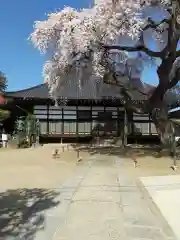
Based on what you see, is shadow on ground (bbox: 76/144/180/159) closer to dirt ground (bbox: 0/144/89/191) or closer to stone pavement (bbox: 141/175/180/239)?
dirt ground (bbox: 0/144/89/191)

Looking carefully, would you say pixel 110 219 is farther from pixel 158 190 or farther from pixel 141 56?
pixel 141 56

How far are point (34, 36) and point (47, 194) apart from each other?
1066 cm

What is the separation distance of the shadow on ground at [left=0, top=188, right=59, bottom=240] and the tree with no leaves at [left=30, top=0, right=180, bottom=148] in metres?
8.35

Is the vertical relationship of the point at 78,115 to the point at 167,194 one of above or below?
above

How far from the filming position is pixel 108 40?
16562 mm

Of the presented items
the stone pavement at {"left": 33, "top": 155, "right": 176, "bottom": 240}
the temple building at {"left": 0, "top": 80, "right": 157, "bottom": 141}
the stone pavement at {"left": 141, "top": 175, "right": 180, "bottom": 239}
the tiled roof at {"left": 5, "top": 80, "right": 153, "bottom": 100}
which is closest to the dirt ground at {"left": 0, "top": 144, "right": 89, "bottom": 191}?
the stone pavement at {"left": 33, "top": 155, "right": 176, "bottom": 240}

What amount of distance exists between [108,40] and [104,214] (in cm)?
1082

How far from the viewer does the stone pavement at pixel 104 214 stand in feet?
19.0

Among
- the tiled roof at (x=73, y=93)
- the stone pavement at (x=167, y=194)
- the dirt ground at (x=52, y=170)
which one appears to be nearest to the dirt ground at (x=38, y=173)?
the dirt ground at (x=52, y=170)

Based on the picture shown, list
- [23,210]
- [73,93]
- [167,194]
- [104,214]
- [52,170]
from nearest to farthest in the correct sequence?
[104,214] → [23,210] → [167,194] → [52,170] → [73,93]

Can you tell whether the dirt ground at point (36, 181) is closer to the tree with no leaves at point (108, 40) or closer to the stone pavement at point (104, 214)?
the stone pavement at point (104, 214)

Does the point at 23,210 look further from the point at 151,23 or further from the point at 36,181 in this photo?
the point at 151,23

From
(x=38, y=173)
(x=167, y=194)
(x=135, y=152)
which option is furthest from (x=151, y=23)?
(x=167, y=194)

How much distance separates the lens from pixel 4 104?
29375mm
